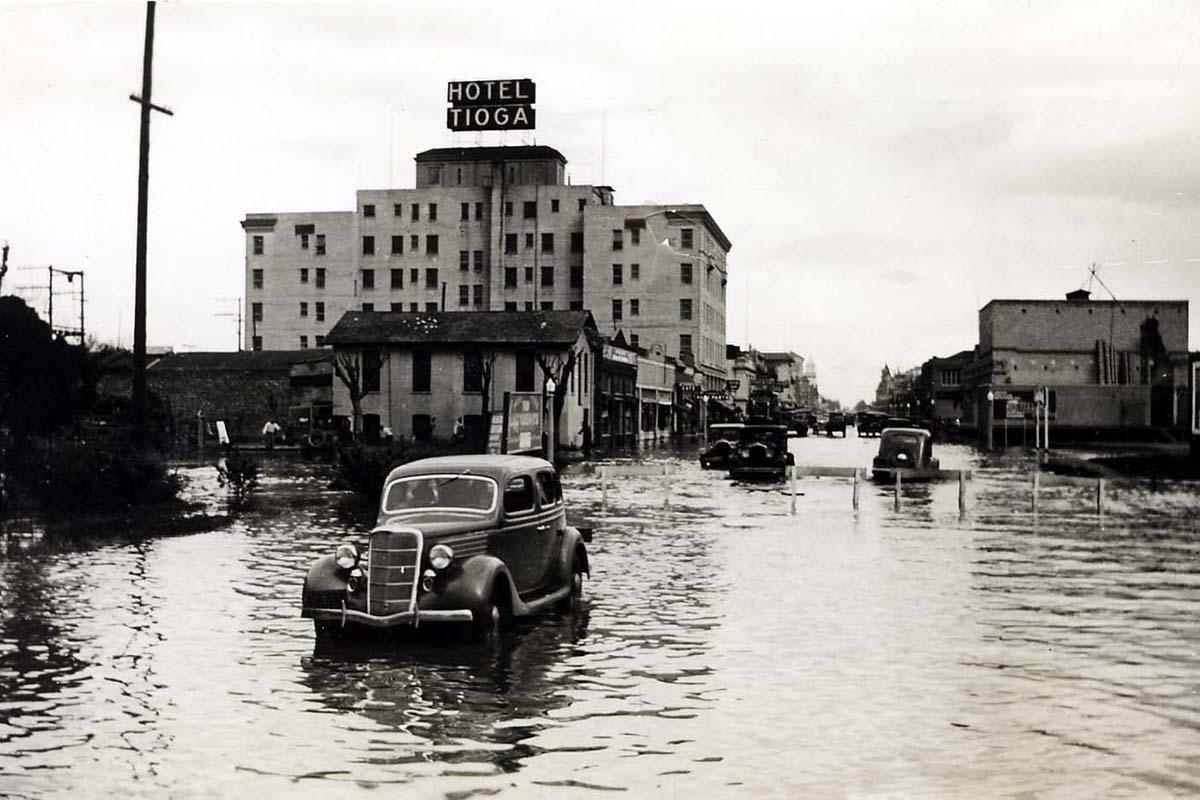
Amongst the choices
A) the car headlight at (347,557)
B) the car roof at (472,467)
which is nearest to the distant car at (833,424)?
the car roof at (472,467)

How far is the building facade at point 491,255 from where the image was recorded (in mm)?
116438

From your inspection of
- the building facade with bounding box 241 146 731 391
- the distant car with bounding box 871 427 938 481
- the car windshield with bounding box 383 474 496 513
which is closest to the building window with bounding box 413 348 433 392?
the distant car with bounding box 871 427 938 481

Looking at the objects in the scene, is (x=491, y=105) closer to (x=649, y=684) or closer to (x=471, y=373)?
(x=471, y=373)

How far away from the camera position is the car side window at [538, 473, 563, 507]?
44.9 ft

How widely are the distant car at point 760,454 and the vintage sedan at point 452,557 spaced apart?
1193 inches

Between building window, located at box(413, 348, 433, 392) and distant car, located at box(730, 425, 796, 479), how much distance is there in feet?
84.3

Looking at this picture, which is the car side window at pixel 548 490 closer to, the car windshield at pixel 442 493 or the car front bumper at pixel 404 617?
the car windshield at pixel 442 493

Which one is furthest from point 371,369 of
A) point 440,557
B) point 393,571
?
point 440,557

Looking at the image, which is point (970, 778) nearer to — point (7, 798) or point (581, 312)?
point (7, 798)

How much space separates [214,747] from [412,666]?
2924mm

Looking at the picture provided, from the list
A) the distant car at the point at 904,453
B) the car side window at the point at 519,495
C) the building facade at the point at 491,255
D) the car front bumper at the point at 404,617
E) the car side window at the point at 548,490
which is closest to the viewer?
the car front bumper at the point at 404,617

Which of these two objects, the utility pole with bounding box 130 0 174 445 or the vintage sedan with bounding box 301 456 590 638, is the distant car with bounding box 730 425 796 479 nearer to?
the utility pole with bounding box 130 0 174 445

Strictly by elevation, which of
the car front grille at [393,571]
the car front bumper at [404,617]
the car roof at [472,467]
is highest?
the car roof at [472,467]

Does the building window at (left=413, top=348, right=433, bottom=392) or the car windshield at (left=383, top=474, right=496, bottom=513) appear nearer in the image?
the car windshield at (left=383, top=474, right=496, bottom=513)
